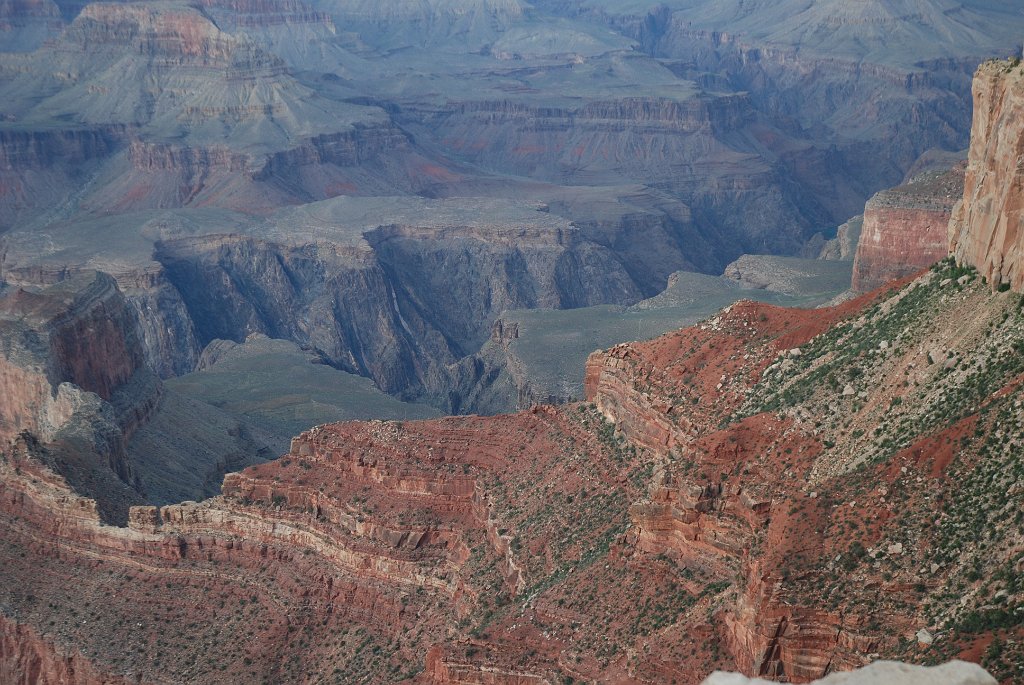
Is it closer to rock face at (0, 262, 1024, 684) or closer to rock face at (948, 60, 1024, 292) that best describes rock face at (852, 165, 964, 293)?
rock face at (0, 262, 1024, 684)

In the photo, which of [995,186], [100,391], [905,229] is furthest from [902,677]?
[905,229]

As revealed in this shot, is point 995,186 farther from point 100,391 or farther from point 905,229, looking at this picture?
point 100,391

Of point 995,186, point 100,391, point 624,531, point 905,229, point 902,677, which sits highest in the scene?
point 995,186

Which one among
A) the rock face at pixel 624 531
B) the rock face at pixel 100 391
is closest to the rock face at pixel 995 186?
the rock face at pixel 624 531

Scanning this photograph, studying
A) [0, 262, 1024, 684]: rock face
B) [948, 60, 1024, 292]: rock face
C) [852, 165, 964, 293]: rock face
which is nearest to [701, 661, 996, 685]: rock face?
[0, 262, 1024, 684]: rock face

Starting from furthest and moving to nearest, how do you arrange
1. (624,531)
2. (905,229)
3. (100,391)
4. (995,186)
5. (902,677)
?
(905,229) → (100,391) → (624,531) → (995,186) → (902,677)
